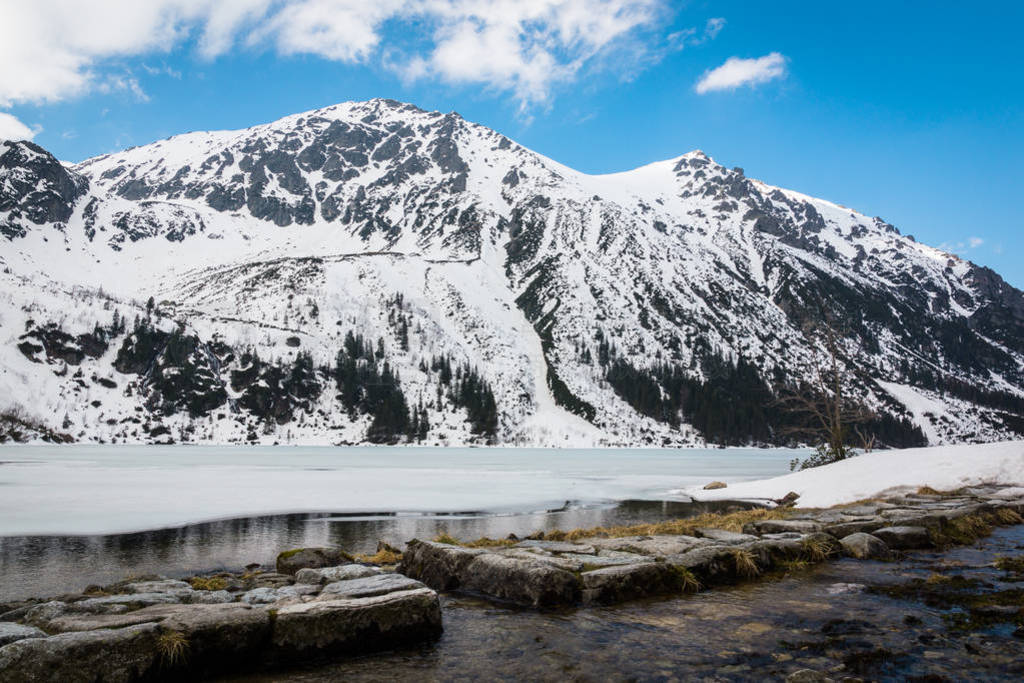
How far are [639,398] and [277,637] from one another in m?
179

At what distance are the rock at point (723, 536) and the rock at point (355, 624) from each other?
7539 mm

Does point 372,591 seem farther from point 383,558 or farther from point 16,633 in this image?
point 383,558

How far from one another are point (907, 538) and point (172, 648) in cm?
1443

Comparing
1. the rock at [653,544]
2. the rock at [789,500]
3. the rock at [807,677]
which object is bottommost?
the rock at [789,500]

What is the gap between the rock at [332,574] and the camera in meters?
9.66

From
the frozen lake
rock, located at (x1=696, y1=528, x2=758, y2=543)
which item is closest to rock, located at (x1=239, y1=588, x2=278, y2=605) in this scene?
rock, located at (x1=696, y1=528, x2=758, y2=543)

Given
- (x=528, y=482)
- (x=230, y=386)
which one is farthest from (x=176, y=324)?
(x=528, y=482)

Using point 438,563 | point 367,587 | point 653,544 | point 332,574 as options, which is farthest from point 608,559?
point 332,574

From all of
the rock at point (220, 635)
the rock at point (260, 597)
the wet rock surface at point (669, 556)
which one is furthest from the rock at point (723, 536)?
the rock at point (220, 635)

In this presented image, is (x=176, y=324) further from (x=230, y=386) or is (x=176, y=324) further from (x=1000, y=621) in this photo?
(x=1000, y=621)

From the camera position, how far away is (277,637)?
Result: 6867mm

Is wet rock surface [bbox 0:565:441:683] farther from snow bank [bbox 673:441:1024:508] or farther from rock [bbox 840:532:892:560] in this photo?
snow bank [bbox 673:441:1024:508]

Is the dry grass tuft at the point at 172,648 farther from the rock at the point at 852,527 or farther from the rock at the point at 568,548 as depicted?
the rock at the point at 852,527

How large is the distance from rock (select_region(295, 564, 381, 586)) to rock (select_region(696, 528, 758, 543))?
293 inches
